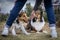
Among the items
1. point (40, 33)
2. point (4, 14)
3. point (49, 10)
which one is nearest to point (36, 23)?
point (40, 33)

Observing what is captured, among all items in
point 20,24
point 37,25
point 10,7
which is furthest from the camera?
point 10,7

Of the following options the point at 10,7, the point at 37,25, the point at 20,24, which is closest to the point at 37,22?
the point at 37,25

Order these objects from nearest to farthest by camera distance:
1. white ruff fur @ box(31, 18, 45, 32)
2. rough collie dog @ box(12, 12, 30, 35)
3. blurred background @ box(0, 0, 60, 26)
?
rough collie dog @ box(12, 12, 30, 35)
white ruff fur @ box(31, 18, 45, 32)
blurred background @ box(0, 0, 60, 26)

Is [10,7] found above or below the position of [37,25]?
above

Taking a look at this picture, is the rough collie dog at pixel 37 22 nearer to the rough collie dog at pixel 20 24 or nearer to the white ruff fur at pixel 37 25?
the white ruff fur at pixel 37 25

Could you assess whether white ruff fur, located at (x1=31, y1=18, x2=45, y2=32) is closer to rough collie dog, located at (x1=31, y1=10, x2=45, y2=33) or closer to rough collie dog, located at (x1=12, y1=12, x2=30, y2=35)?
rough collie dog, located at (x1=31, y1=10, x2=45, y2=33)

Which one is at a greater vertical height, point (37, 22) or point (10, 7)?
point (10, 7)

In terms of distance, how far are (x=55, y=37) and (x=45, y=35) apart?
0.70 feet

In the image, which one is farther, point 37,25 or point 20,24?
point 37,25

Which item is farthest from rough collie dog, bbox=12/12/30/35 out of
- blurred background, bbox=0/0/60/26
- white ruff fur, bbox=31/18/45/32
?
blurred background, bbox=0/0/60/26

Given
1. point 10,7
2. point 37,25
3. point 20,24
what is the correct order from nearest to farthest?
point 20,24
point 37,25
point 10,7

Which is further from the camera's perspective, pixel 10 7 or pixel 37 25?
pixel 10 7

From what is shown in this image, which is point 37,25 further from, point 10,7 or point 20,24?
point 10,7

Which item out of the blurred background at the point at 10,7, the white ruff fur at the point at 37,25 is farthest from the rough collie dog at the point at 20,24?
the blurred background at the point at 10,7
